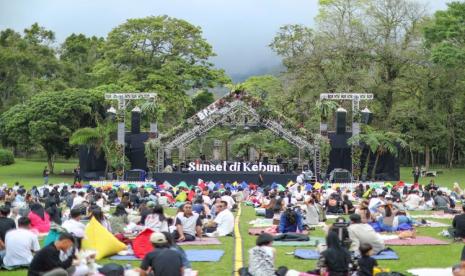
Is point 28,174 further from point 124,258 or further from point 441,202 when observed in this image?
point 124,258

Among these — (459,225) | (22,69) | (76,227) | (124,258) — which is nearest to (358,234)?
(459,225)

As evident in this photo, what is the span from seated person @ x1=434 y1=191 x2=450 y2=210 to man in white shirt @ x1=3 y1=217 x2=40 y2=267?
14.4 m

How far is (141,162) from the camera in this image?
1505 inches

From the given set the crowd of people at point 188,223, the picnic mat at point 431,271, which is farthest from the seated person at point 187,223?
the picnic mat at point 431,271

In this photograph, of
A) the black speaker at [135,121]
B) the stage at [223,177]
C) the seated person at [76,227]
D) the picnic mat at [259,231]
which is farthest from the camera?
the black speaker at [135,121]

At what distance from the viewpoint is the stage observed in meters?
32.1

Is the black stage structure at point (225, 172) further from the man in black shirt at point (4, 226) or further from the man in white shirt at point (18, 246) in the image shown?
the man in white shirt at point (18, 246)

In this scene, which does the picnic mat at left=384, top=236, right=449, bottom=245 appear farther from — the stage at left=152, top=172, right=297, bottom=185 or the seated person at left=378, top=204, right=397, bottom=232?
the stage at left=152, top=172, right=297, bottom=185

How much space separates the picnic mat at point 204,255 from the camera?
40.3 feet

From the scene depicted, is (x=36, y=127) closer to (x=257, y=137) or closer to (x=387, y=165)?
(x=257, y=137)

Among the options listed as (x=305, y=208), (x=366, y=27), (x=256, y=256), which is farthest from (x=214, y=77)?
(x=256, y=256)

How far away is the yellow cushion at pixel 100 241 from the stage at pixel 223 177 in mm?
19757

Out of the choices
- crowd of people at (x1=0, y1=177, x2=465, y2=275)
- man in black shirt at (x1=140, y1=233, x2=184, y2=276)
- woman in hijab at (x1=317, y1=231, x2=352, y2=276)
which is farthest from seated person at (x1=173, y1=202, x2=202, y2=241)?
man in black shirt at (x1=140, y1=233, x2=184, y2=276)

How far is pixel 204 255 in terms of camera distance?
1273 centimetres
